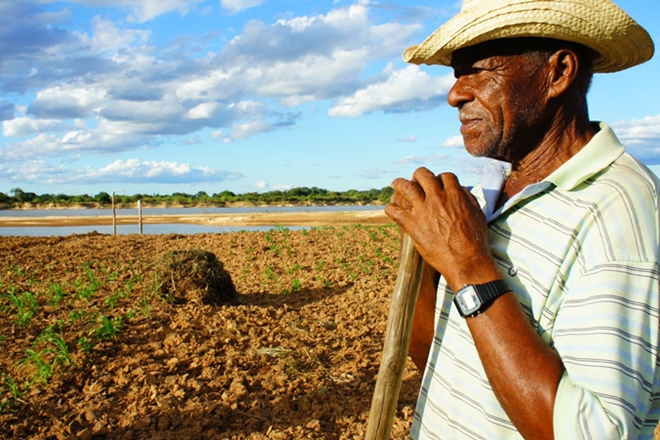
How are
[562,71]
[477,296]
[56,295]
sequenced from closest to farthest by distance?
[477,296], [562,71], [56,295]

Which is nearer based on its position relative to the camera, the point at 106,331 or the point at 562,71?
the point at 562,71

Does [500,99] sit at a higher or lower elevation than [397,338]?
higher

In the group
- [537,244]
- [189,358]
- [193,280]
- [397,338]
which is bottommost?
[189,358]

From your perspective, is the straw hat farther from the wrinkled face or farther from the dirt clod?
the dirt clod

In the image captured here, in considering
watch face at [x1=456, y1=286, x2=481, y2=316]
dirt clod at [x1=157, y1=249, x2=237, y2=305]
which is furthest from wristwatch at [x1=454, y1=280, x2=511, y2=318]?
dirt clod at [x1=157, y1=249, x2=237, y2=305]

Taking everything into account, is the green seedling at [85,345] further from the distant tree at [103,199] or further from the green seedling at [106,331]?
the distant tree at [103,199]

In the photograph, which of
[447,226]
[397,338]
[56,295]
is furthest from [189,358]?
[447,226]

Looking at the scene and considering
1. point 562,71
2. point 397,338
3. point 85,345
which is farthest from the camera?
point 85,345

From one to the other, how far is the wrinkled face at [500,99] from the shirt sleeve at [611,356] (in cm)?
49

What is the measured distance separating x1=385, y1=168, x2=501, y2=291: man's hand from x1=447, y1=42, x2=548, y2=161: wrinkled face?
8.9 inches

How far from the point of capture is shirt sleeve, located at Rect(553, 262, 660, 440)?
1.05m

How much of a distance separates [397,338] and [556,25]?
0.92 m

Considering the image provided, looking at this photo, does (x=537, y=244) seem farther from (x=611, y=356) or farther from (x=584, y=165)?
(x=611, y=356)

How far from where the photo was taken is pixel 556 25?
4.44 ft
